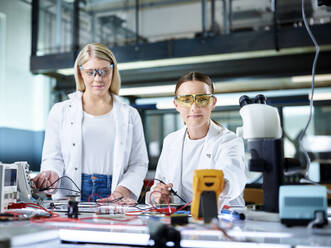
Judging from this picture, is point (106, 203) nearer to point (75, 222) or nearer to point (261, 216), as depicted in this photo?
point (75, 222)

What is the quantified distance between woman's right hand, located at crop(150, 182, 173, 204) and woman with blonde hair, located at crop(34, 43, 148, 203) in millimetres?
284

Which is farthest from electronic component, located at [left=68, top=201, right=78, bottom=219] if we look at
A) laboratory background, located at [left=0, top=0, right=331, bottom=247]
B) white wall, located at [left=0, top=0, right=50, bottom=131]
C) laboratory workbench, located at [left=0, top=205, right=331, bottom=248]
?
white wall, located at [left=0, top=0, right=50, bottom=131]

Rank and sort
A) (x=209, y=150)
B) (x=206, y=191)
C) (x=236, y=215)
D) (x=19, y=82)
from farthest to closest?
1. (x=19, y=82)
2. (x=209, y=150)
3. (x=236, y=215)
4. (x=206, y=191)

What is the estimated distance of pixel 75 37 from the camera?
18.7 feet

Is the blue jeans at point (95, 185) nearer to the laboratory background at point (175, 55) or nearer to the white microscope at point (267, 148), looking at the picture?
the white microscope at point (267, 148)

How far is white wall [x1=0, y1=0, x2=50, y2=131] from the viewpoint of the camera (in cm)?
646

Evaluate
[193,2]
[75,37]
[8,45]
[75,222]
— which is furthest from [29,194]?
[8,45]

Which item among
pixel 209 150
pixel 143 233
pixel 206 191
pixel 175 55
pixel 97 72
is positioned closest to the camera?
pixel 143 233

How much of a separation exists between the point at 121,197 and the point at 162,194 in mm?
249

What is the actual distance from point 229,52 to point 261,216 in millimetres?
3865

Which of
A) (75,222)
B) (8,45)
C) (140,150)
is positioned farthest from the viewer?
(8,45)

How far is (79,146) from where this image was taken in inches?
78.3

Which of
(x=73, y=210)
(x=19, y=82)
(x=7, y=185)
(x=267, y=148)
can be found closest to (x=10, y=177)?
(x=7, y=185)

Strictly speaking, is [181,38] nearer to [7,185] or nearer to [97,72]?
[97,72]
